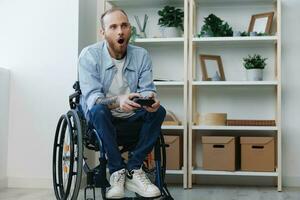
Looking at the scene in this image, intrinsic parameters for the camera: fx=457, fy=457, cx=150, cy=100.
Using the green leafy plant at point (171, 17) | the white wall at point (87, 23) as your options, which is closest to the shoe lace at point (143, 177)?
the white wall at point (87, 23)

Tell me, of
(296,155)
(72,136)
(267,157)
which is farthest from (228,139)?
(72,136)

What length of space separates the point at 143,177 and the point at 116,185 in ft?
0.47

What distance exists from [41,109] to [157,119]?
1.37 m

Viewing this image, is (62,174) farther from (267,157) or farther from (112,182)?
(267,157)

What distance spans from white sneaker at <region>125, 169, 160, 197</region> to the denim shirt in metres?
0.41

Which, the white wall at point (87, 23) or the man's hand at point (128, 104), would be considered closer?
the man's hand at point (128, 104)

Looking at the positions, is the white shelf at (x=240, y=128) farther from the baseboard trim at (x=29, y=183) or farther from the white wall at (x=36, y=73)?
the baseboard trim at (x=29, y=183)

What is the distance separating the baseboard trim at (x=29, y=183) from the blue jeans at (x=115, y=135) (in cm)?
122

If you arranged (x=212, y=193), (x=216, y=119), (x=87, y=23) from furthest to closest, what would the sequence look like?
(x=87, y=23), (x=216, y=119), (x=212, y=193)

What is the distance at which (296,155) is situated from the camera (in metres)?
3.58

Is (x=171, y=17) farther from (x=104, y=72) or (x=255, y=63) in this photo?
→ (x=104, y=72)

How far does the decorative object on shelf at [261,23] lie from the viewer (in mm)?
3514

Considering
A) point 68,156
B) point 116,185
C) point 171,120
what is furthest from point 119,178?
point 171,120

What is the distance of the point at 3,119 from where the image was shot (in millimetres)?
3330
